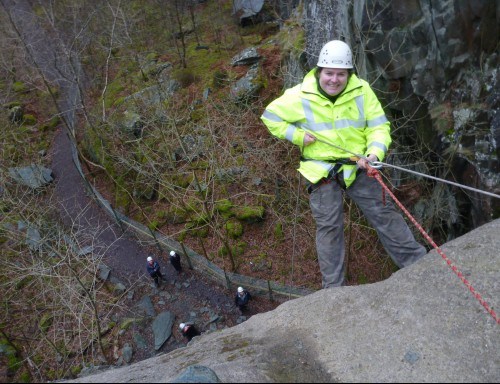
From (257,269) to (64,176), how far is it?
9914 millimetres

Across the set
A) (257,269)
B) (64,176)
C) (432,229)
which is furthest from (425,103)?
(64,176)

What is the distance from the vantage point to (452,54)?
635cm

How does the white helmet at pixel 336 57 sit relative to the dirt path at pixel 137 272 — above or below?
above

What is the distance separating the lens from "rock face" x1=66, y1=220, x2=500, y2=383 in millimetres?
3105

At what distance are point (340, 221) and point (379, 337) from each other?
7.16 feet

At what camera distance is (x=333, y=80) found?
463cm

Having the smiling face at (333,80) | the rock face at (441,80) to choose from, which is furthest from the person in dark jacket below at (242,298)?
the smiling face at (333,80)

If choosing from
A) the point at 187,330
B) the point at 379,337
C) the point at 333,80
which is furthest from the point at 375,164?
the point at 187,330

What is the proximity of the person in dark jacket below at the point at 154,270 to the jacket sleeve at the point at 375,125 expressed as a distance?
337 inches

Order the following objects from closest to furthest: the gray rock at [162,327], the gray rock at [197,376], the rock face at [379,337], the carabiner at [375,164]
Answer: the gray rock at [197,376], the rock face at [379,337], the carabiner at [375,164], the gray rock at [162,327]

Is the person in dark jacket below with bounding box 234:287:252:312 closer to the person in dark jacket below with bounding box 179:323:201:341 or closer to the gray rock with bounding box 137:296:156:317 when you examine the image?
the person in dark jacket below with bounding box 179:323:201:341

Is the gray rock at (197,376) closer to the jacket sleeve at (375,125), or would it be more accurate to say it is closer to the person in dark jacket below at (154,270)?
the jacket sleeve at (375,125)

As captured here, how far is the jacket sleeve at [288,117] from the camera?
4848mm

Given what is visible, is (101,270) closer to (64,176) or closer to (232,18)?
(64,176)
